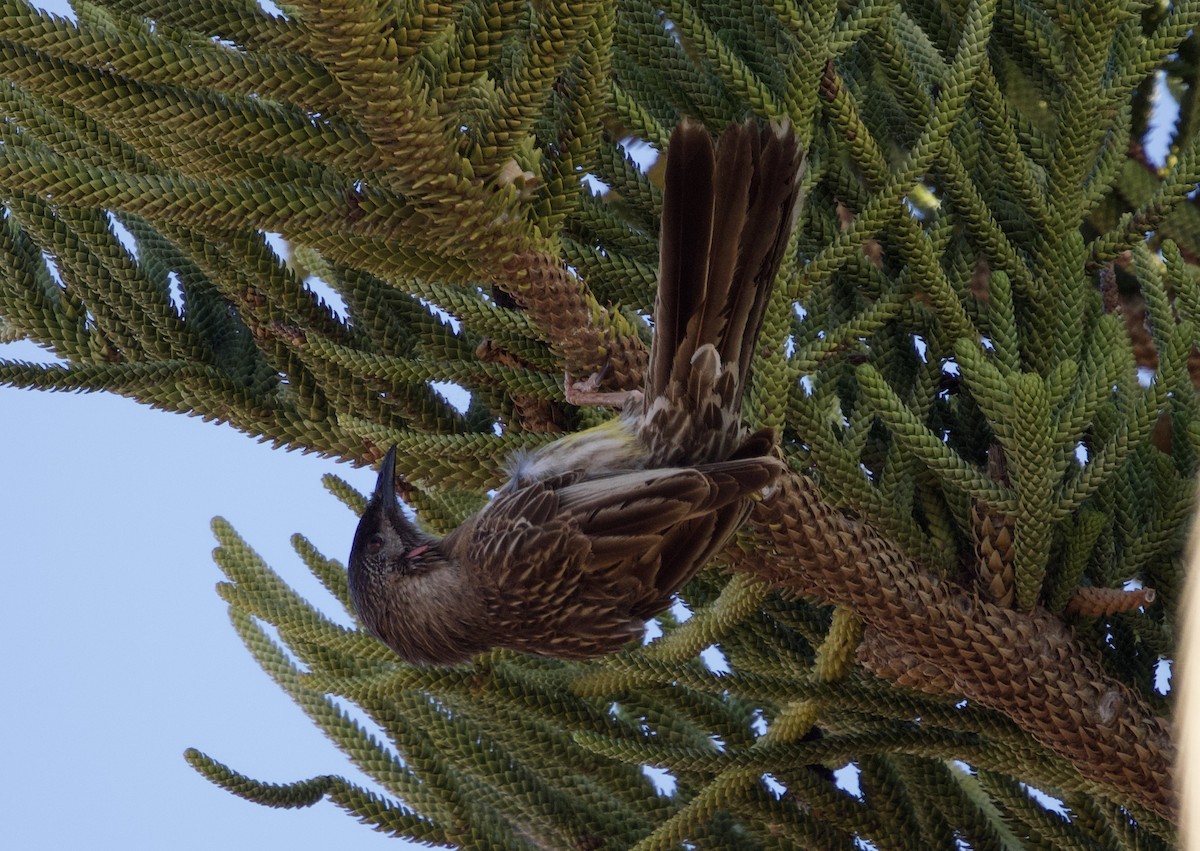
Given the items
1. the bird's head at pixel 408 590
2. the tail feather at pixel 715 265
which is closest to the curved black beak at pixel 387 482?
the bird's head at pixel 408 590

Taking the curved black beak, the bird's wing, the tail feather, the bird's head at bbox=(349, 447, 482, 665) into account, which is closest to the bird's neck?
the bird's head at bbox=(349, 447, 482, 665)

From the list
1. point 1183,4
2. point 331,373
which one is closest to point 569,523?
point 331,373

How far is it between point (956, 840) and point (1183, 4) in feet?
5.65

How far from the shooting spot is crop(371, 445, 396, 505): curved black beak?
246 cm

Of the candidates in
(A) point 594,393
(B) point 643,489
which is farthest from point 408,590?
(A) point 594,393

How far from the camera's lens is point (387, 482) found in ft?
8.50

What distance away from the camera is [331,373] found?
2506 millimetres

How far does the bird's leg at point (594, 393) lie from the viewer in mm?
2264

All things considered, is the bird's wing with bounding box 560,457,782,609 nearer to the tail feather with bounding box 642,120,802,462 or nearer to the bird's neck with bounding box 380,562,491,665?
the tail feather with bounding box 642,120,802,462

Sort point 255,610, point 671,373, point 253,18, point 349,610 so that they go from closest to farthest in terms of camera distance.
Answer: point 253,18 < point 671,373 < point 255,610 < point 349,610

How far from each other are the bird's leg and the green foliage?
50mm

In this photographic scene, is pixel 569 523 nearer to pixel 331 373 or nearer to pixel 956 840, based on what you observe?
pixel 331 373

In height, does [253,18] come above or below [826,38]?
below

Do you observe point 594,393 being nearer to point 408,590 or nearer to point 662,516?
point 662,516
